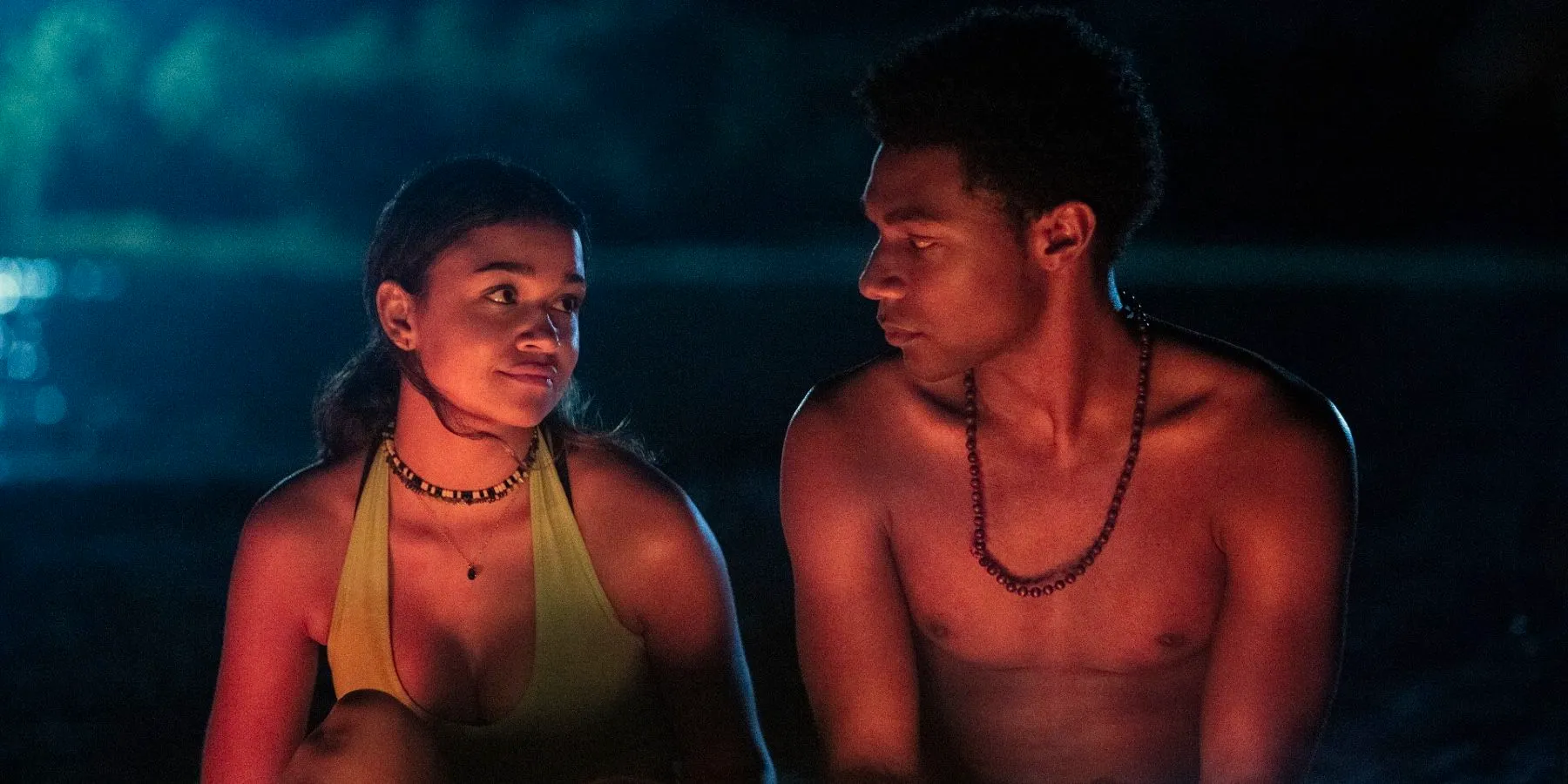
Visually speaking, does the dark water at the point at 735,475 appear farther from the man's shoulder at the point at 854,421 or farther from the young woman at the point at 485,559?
the man's shoulder at the point at 854,421

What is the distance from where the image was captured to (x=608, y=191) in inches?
468

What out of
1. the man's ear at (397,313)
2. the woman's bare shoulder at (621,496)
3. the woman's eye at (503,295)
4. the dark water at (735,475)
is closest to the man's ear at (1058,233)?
the woman's bare shoulder at (621,496)

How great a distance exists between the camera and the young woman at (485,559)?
267 centimetres

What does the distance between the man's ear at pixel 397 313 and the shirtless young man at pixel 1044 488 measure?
70 centimetres

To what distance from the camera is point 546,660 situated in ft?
8.84

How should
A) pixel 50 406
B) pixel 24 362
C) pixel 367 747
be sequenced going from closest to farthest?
pixel 367 747 < pixel 50 406 < pixel 24 362

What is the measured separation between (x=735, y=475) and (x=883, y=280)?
494 centimetres

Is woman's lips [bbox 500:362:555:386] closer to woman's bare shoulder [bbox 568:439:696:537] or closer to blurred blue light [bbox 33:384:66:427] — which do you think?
woman's bare shoulder [bbox 568:439:696:537]

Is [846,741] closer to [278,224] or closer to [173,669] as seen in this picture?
[173,669]

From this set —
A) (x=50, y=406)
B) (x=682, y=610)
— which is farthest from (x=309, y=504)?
(x=50, y=406)

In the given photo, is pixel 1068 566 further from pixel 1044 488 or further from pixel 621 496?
pixel 621 496

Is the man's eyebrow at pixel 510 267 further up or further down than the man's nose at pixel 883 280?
further up

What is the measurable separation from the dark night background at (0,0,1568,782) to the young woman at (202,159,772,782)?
314 centimetres

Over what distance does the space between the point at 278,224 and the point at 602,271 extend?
2675 millimetres
